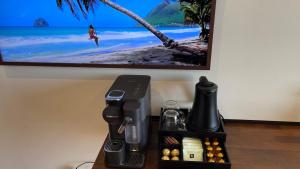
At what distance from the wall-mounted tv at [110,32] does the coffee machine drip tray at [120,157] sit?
16.4 inches

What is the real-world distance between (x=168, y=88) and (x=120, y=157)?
47 centimetres

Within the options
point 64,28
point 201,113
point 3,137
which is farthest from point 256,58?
point 3,137

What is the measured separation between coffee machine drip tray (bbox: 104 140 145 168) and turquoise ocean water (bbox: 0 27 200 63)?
0.47 metres

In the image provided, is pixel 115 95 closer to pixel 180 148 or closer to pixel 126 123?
pixel 126 123

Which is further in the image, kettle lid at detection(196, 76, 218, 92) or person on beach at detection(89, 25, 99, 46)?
person on beach at detection(89, 25, 99, 46)

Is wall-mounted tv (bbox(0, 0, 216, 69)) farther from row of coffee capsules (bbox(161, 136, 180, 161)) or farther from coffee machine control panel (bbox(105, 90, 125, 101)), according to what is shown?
row of coffee capsules (bbox(161, 136, 180, 161))

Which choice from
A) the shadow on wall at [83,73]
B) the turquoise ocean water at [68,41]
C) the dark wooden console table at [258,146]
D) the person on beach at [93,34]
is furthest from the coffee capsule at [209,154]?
the person on beach at [93,34]

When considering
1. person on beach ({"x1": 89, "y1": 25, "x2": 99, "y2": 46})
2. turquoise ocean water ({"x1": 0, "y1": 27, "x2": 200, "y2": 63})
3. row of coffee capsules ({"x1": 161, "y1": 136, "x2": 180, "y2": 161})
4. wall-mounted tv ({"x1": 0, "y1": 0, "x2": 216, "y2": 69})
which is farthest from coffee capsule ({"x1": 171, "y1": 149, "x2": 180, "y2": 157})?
person on beach ({"x1": 89, "y1": 25, "x2": 99, "y2": 46})

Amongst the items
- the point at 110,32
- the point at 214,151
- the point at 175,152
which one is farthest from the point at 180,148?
the point at 110,32

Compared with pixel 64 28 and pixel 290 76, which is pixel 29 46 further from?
pixel 290 76

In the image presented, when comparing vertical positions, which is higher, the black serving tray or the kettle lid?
the kettle lid

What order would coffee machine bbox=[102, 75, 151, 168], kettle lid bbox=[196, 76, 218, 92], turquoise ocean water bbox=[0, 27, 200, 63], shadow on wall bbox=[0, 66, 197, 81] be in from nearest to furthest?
coffee machine bbox=[102, 75, 151, 168], kettle lid bbox=[196, 76, 218, 92], turquoise ocean water bbox=[0, 27, 200, 63], shadow on wall bbox=[0, 66, 197, 81]

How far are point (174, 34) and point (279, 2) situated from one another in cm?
50

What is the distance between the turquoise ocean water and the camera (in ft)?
3.80
